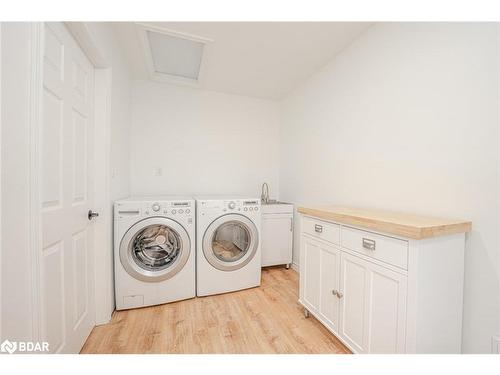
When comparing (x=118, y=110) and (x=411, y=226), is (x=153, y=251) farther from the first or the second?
(x=411, y=226)

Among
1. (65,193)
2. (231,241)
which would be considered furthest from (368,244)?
(65,193)

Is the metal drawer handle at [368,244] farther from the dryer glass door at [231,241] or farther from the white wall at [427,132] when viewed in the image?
the dryer glass door at [231,241]

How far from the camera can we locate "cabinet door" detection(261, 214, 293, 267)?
2559 millimetres

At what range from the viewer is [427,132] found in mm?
1260

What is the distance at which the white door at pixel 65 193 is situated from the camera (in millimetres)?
961

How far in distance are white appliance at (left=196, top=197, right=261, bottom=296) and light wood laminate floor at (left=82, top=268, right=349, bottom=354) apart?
0.15 meters

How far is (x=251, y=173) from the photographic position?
9.82 ft

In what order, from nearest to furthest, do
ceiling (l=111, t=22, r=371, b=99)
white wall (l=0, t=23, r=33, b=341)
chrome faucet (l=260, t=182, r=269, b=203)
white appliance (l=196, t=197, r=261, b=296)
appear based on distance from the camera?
white wall (l=0, t=23, r=33, b=341), ceiling (l=111, t=22, r=371, b=99), white appliance (l=196, t=197, r=261, b=296), chrome faucet (l=260, t=182, r=269, b=203)

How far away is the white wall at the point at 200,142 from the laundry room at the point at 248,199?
0.08ft

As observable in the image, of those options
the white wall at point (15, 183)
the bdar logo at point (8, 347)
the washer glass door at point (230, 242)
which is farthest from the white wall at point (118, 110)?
the bdar logo at point (8, 347)

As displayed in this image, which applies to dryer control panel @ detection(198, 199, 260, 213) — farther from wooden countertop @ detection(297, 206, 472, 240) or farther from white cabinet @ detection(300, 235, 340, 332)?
wooden countertop @ detection(297, 206, 472, 240)

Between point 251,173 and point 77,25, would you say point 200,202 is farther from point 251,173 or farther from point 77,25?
point 77,25

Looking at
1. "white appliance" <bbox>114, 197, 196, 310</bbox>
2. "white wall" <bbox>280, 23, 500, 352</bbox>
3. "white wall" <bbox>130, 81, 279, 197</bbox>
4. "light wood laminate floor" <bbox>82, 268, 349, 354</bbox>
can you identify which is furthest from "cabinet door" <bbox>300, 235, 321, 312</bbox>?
"white wall" <bbox>130, 81, 279, 197</bbox>
